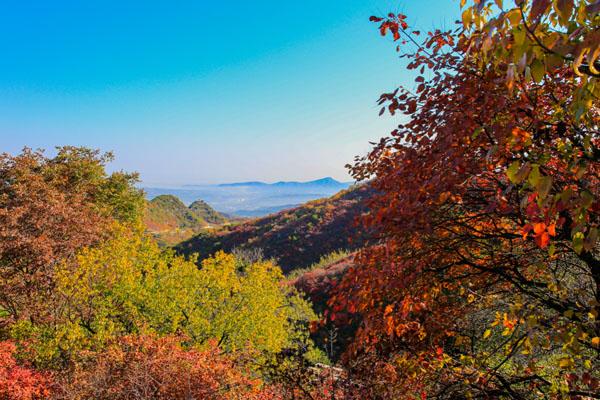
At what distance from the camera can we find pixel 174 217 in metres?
108

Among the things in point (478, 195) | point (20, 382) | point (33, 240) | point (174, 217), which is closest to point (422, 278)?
point (478, 195)

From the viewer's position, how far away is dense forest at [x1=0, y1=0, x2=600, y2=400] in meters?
2.31

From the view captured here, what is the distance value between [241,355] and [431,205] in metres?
7.38

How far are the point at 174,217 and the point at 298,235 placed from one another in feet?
240

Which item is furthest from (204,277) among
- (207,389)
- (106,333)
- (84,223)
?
(84,223)

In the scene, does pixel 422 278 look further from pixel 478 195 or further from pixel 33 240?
pixel 33 240

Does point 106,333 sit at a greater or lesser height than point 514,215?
lesser

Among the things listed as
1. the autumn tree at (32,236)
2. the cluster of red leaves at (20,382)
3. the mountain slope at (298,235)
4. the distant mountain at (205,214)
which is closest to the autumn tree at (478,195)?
the cluster of red leaves at (20,382)

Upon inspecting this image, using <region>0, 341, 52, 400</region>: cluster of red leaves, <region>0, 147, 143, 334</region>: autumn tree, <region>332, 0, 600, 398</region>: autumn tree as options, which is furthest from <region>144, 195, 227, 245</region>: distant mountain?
<region>332, 0, 600, 398</region>: autumn tree

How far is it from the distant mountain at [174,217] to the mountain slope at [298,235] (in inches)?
1013

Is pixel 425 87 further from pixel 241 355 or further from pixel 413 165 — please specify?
pixel 241 355

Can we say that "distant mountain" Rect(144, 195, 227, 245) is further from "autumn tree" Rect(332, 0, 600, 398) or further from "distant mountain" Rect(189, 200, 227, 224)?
"autumn tree" Rect(332, 0, 600, 398)

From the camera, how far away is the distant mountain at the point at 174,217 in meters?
88.0

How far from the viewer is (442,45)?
4.66 metres
